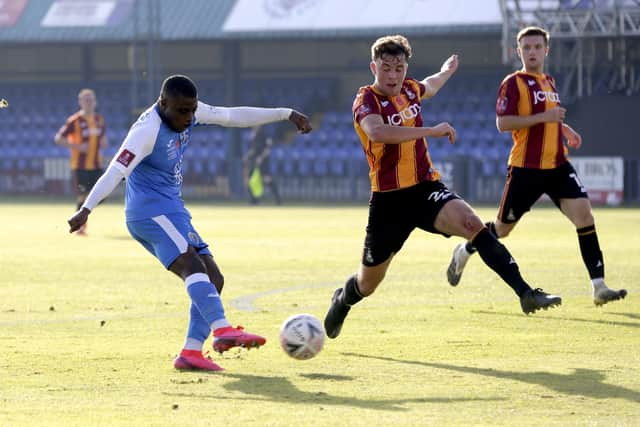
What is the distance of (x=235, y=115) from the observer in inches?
344

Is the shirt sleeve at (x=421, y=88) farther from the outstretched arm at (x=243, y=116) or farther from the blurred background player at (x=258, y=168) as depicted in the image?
the blurred background player at (x=258, y=168)

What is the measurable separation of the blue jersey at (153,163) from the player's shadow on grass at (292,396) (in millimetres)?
1261

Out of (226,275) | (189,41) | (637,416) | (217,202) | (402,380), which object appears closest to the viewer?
(637,416)

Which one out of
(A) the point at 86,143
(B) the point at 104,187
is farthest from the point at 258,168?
(B) the point at 104,187

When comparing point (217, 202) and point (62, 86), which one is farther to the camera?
point (62, 86)

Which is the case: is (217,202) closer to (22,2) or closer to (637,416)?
(22,2)

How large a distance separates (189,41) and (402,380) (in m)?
32.9

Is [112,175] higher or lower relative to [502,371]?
higher

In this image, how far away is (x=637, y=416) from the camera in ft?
21.0

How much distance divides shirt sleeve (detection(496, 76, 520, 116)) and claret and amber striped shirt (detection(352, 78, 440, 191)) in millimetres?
1998

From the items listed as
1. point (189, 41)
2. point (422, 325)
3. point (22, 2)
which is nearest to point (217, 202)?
point (189, 41)

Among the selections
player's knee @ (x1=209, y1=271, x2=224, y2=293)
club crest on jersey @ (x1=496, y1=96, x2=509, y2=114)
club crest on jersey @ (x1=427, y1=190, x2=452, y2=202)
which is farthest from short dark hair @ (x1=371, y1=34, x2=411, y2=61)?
club crest on jersey @ (x1=496, y1=96, x2=509, y2=114)

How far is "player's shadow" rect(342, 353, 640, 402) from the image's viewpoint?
7.07 metres

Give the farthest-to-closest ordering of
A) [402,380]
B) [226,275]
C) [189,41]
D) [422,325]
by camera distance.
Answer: [189,41] → [226,275] → [422,325] → [402,380]
